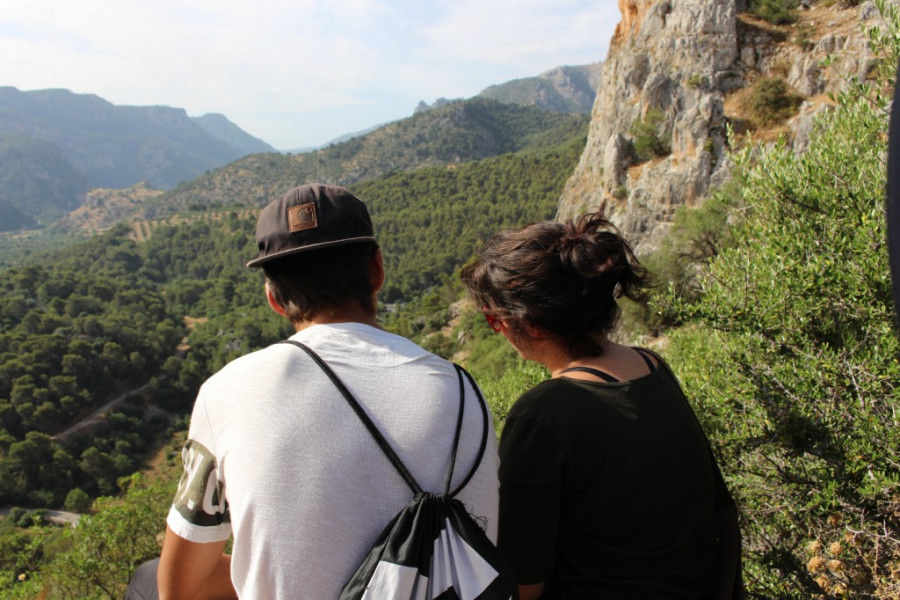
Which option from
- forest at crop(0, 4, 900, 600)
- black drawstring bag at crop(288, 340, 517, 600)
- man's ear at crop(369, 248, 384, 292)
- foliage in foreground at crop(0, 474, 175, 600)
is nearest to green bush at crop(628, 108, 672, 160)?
forest at crop(0, 4, 900, 600)

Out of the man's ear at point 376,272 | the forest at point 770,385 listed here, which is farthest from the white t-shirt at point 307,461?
the forest at point 770,385

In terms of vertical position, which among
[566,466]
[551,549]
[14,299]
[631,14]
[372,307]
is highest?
[631,14]

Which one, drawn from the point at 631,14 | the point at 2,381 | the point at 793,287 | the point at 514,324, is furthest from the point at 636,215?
the point at 2,381

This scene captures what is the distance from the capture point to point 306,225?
1.47 meters

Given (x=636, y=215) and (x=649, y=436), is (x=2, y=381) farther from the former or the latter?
(x=649, y=436)

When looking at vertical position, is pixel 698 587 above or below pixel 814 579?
above

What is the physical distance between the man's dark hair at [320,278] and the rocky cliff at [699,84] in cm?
1939

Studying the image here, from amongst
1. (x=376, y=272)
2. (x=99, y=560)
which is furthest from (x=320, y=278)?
(x=99, y=560)

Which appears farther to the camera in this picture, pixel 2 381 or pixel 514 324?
pixel 2 381

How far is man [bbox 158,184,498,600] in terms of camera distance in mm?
1117

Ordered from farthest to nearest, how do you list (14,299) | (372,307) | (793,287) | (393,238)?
1. (393,238)
2. (14,299)
3. (793,287)
4. (372,307)

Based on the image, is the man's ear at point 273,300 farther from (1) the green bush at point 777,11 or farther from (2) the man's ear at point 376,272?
(1) the green bush at point 777,11

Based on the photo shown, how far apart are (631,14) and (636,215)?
47.2ft

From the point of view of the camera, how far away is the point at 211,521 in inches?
50.1
